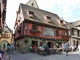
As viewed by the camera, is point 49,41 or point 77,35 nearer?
point 49,41

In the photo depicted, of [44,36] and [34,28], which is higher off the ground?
[34,28]

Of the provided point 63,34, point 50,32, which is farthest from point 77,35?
point 50,32

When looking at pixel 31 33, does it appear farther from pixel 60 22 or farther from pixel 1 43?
pixel 1 43

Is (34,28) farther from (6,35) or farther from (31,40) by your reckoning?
(6,35)


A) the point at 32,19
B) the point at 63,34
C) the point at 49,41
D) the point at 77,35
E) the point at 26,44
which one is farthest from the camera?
the point at 77,35

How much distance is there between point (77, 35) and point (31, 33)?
15867 mm

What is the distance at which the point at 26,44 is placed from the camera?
20172 mm

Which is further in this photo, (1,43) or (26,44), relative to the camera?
A: (1,43)

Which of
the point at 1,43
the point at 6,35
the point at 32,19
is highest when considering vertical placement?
the point at 32,19

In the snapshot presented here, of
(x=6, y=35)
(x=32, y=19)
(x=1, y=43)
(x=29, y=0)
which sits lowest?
(x=1, y=43)

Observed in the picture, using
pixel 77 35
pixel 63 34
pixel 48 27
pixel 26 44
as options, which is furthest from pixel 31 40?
pixel 77 35

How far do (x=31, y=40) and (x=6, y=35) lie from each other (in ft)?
58.0

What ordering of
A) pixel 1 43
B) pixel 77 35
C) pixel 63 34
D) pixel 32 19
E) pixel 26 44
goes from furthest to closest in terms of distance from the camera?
pixel 1 43
pixel 77 35
pixel 63 34
pixel 32 19
pixel 26 44

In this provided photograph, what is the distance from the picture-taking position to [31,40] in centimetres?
2078
